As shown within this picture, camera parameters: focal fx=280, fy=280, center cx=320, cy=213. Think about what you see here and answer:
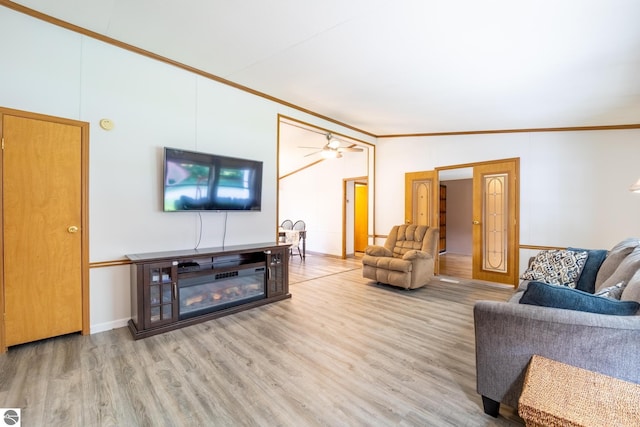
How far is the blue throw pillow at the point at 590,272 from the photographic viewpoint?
108 inches

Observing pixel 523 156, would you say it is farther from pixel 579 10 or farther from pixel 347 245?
pixel 347 245

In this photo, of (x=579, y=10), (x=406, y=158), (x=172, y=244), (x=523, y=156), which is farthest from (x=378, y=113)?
(x=172, y=244)

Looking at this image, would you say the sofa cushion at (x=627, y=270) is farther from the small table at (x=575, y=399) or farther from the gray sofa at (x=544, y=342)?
the small table at (x=575, y=399)

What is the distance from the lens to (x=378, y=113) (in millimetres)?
4562

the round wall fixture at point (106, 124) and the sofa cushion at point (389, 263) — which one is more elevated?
the round wall fixture at point (106, 124)

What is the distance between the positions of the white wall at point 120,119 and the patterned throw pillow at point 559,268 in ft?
12.2

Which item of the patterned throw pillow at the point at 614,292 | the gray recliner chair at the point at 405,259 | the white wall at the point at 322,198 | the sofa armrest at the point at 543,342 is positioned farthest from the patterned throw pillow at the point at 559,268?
the white wall at the point at 322,198

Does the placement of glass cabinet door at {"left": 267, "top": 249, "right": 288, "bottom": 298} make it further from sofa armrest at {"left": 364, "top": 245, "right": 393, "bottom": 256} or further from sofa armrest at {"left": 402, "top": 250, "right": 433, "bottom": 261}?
sofa armrest at {"left": 402, "top": 250, "right": 433, "bottom": 261}

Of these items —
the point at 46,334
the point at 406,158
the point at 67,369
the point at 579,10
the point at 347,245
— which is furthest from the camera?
the point at 347,245

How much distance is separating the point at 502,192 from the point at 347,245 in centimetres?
383

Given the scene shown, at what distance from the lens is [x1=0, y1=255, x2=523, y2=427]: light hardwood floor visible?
1.69m

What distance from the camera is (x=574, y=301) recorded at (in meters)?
1.52

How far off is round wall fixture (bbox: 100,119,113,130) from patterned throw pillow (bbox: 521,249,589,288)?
15.5ft

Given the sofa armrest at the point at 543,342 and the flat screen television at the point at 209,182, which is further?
the flat screen television at the point at 209,182
